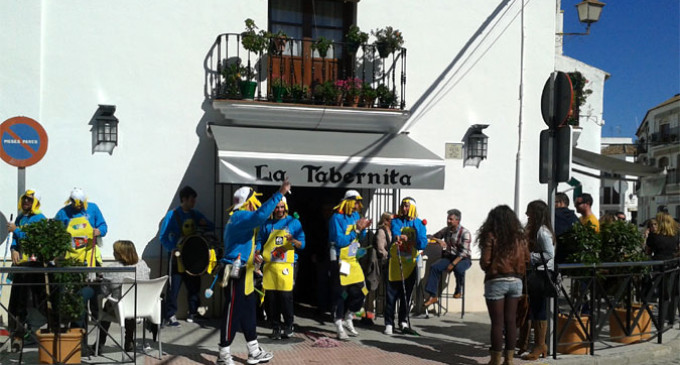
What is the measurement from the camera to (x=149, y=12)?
10188 millimetres

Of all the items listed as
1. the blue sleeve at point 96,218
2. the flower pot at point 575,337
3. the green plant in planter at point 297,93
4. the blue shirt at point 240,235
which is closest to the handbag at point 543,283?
the flower pot at point 575,337

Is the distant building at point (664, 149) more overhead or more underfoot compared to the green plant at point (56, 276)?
more overhead

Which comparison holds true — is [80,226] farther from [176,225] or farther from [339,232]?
[339,232]

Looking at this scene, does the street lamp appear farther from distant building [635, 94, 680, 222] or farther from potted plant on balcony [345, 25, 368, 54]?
distant building [635, 94, 680, 222]

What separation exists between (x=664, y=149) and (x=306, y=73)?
55354mm

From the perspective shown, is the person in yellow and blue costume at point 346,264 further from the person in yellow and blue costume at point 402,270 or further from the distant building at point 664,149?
the distant building at point 664,149

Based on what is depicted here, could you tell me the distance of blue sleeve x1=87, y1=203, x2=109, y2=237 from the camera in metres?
9.44

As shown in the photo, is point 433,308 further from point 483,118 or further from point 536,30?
point 536,30

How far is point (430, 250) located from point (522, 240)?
416 cm

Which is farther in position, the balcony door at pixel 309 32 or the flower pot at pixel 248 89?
the balcony door at pixel 309 32

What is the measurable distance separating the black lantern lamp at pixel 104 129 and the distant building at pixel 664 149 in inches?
2098

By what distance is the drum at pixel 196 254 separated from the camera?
9.68 m

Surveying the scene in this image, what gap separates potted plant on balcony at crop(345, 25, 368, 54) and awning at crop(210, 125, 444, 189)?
1403 mm

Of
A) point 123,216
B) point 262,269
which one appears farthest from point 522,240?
point 123,216
